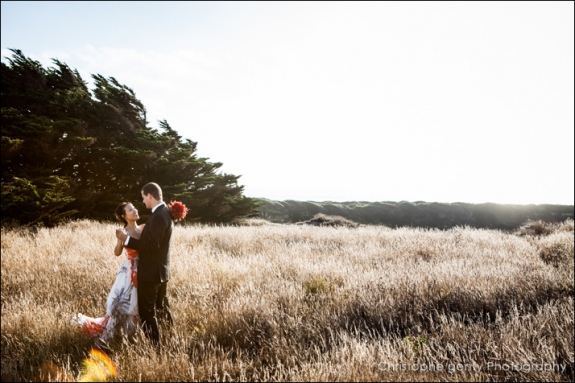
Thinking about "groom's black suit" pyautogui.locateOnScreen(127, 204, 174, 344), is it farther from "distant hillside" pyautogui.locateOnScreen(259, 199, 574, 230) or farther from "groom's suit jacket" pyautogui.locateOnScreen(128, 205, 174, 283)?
"distant hillside" pyautogui.locateOnScreen(259, 199, 574, 230)

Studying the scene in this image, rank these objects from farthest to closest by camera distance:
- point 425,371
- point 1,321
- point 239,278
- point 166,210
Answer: point 239,278 → point 1,321 → point 166,210 → point 425,371

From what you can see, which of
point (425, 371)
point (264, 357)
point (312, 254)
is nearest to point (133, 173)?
point (312, 254)

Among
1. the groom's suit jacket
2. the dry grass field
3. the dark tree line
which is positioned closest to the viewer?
the dry grass field

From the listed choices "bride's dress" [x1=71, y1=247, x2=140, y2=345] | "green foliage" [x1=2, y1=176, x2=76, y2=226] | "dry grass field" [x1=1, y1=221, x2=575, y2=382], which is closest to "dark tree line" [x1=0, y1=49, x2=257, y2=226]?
"green foliage" [x1=2, y1=176, x2=76, y2=226]

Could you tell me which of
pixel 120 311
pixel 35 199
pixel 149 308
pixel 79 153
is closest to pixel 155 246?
pixel 149 308

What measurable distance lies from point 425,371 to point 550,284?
14.3 ft

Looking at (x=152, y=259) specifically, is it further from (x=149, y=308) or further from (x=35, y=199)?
(x=35, y=199)

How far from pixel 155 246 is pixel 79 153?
471 inches

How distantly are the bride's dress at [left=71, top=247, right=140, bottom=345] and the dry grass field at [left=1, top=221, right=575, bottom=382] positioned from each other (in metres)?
0.12

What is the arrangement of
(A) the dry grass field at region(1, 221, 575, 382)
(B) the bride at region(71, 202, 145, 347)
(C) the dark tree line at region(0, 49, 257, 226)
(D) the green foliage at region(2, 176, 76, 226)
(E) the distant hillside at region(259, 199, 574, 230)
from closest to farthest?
(A) the dry grass field at region(1, 221, 575, 382) < (B) the bride at region(71, 202, 145, 347) < (D) the green foliage at region(2, 176, 76, 226) < (C) the dark tree line at region(0, 49, 257, 226) < (E) the distant hillside at region(259, 199, 574, 230)

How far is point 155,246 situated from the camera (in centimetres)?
333

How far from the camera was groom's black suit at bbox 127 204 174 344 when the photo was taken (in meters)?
3.34

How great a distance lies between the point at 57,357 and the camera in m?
2.99

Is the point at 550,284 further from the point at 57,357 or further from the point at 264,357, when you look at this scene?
the point at 57,357
